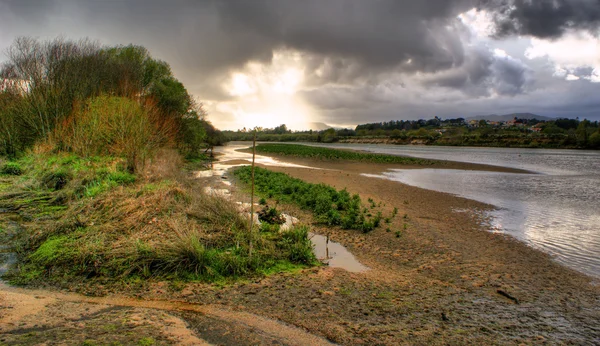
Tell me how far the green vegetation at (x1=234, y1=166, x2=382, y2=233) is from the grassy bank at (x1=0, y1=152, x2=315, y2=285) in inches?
121

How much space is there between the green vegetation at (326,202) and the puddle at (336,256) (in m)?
1.72

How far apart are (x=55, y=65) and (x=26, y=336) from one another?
26213mm

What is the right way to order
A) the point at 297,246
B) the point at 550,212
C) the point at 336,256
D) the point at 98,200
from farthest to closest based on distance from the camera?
the point at 550,212
the point at 98,200
the point at 336,256
the point at 297,246

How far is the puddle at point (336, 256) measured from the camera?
789 centimetres

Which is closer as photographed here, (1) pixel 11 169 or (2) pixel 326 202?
(2) pixel 326 202

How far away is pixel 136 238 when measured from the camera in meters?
7.53

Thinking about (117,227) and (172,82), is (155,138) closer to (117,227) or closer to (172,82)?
(117,227)

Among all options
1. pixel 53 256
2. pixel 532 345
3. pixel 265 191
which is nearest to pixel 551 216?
pixel 532 345

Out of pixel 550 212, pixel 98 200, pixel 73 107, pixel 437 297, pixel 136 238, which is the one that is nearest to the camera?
pixel 437 297

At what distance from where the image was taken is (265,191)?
60.4ft

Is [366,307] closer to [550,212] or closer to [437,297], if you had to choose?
[437,297]

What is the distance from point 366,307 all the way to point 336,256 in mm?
3077

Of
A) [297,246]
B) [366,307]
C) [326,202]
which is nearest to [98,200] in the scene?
[297,246]

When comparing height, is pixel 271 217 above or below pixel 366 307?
above
